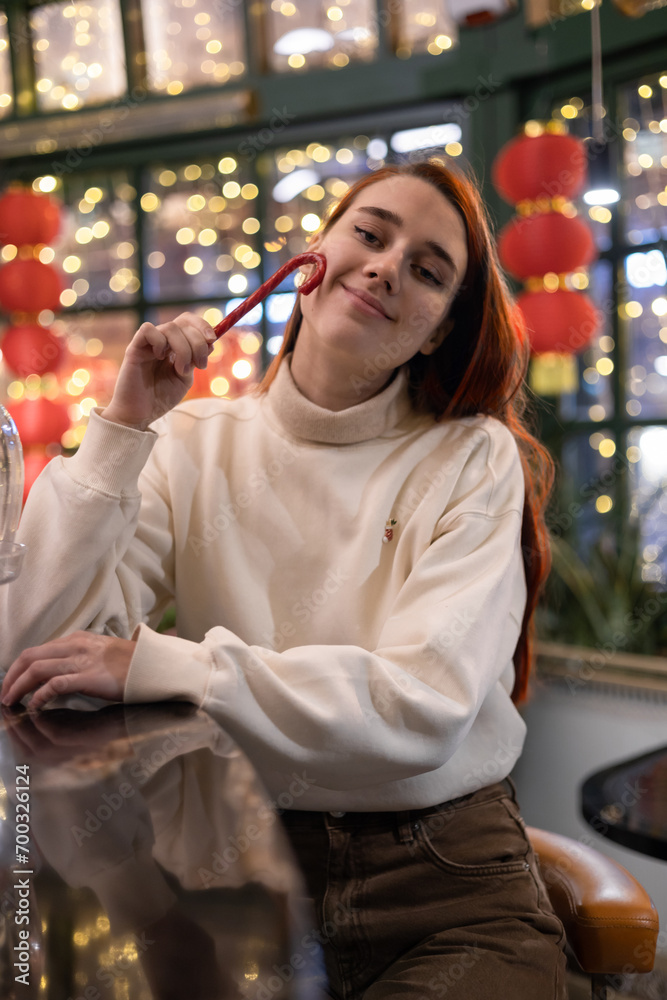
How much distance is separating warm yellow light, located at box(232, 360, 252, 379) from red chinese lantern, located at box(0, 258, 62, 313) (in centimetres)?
96

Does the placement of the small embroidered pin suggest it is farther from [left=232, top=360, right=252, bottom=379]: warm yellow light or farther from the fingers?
[left=232, top=360, right=252, bottom=379]: warm yellow light

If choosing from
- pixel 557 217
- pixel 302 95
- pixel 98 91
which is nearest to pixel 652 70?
pixel 557 217

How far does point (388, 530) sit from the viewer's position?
1242 mm

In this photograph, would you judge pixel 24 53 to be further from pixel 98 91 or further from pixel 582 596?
pixel 582 596

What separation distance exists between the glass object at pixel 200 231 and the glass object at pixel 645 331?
1645 mm

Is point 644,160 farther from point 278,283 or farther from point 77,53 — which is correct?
point 77,53

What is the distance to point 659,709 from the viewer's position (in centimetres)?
290

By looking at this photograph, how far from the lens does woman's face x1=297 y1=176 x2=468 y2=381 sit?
4.00ft

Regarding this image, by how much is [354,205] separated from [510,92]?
2346 mm

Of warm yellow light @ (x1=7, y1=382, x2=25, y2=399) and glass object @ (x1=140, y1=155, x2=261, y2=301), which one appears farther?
warm yellow light @ (x1=7, y1=382, x2=25, y2=399)

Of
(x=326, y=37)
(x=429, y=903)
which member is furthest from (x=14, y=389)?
(x=429, y=903)

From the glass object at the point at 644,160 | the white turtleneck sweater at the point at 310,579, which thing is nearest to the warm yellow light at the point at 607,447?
the glass object at the point at 644,160

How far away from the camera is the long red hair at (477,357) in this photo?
133cm

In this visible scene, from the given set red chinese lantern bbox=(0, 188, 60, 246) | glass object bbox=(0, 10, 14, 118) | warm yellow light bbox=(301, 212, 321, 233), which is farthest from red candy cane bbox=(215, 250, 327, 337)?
glass object bbox=(0, 10, 14, 118)
